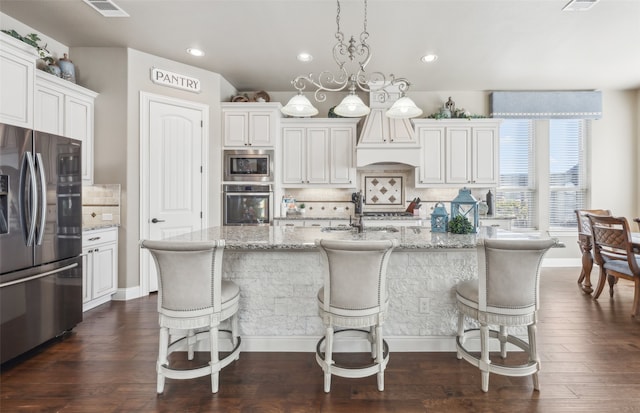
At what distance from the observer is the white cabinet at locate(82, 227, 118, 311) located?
3262mm

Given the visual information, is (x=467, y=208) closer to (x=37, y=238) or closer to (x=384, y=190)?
(x=384, y=190)

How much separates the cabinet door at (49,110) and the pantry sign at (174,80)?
1.03 m

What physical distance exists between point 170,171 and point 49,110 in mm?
1296

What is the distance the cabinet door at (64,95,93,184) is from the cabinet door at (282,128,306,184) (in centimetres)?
250

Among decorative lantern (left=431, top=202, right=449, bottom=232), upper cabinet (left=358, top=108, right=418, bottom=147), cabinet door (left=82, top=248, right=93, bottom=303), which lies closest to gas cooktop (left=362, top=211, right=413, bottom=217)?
upper cabinet (left=358, top=108, right=418, bottom=147)

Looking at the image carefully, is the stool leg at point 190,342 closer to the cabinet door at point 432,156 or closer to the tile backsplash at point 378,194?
the tile backsplash at point 378,194

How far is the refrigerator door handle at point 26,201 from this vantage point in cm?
226

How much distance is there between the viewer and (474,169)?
16.3ft

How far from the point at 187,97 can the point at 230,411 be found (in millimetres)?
3824

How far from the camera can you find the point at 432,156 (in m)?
A: 4.99

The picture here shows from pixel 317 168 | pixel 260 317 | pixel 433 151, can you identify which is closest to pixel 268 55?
pixel 317 168

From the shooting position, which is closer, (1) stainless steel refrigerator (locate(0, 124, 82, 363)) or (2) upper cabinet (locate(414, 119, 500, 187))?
(1) stainless steel refrigerator (locate(0, 124, 82, 363))

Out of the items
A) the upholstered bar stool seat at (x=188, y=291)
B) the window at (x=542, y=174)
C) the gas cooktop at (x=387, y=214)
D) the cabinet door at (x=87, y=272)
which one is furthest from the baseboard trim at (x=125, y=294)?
the window at (x=542, y=174)

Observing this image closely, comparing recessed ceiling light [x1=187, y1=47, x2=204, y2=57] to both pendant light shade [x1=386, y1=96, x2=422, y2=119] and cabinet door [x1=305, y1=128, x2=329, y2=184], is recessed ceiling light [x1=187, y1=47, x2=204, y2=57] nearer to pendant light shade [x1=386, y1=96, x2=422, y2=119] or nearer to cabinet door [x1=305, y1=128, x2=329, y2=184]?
cabinet door [x1=305, y1=128, x2=329, y2=184]
